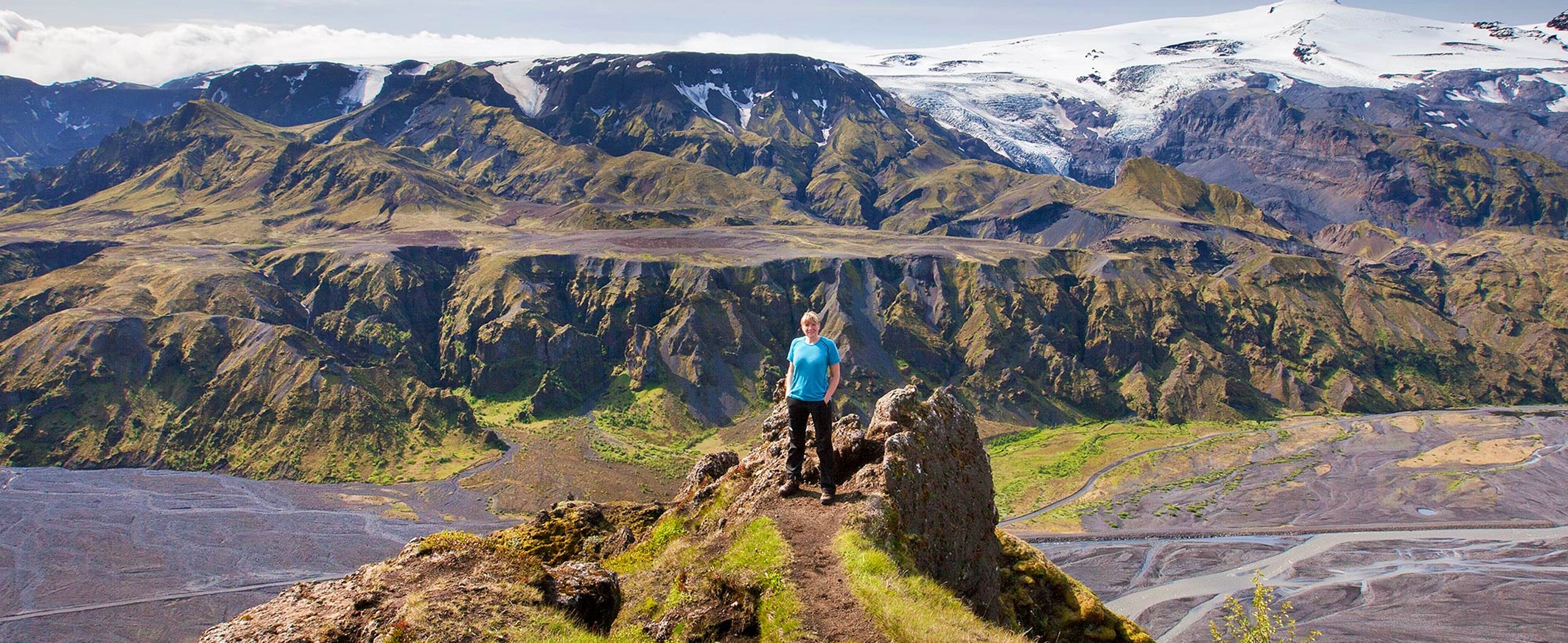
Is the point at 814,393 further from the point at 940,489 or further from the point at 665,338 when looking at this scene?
the point at 665,338

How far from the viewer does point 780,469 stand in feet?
63.6

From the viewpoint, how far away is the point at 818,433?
1803 cm

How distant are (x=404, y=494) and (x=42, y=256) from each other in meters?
124

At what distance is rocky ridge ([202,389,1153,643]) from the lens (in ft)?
42.4

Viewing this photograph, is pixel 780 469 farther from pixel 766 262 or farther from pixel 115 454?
pixel 766 262

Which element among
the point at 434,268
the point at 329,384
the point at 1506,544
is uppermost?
the point at 434,268

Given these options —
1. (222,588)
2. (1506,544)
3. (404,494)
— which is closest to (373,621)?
(222,588)

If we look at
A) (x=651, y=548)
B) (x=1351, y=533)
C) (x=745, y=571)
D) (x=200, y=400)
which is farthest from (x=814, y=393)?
(x=200, y=400)

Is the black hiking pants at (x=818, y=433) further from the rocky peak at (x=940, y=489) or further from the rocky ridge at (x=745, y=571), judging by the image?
the rocky peak at (x=940, y=489)

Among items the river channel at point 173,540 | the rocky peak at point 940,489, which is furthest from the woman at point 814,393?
the river channel at point 173,540

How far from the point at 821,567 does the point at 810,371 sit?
412 cm

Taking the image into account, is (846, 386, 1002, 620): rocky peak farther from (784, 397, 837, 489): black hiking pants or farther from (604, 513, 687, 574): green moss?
(604, 513, 687, 574): green moss

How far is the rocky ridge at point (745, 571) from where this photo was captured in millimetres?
12922

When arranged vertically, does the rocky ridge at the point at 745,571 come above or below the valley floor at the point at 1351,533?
above
